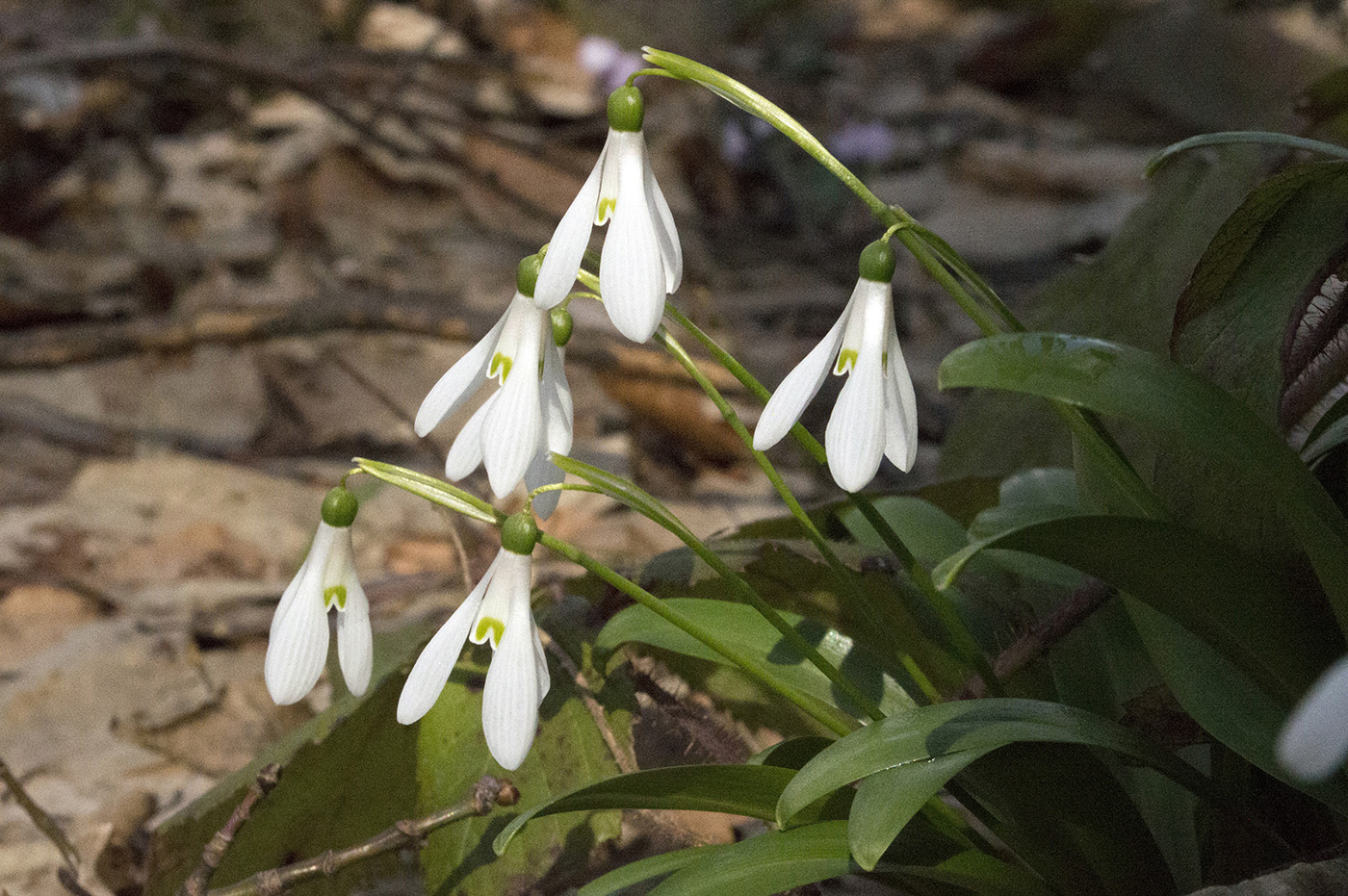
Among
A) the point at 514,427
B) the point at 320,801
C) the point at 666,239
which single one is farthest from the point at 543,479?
the point at 320,801

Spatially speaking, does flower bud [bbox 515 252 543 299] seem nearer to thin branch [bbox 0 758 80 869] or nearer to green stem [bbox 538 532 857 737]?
green stem [bbox 538 532 857 737]

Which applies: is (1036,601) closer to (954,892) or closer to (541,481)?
(954,892)

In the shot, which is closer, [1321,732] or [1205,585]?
[1321,732]

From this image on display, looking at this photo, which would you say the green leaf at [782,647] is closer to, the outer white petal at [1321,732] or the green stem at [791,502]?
the green stem at [791,502]

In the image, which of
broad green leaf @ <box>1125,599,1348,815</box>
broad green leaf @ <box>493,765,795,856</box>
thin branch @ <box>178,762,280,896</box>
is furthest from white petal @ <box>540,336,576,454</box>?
broad green leaf @ <box>1125,599,1348,815</box>

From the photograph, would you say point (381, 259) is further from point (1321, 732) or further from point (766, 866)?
point (1321, 732)

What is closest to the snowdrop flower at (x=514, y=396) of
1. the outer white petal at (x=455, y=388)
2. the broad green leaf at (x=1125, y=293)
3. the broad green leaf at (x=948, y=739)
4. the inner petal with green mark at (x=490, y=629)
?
the outer white petal at (x=455, y=388)

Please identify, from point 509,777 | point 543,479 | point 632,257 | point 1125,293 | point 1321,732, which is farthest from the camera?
point 1125,293

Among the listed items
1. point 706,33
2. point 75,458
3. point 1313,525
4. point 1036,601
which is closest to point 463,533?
point 1036,601
